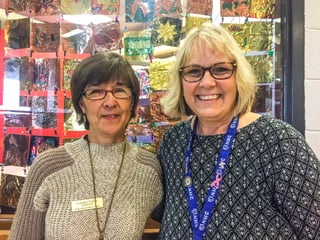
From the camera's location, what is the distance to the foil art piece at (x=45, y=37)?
5.23 ft

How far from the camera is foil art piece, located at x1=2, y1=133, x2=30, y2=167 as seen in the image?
5.15 ft

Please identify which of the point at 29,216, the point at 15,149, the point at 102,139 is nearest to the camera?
the point at 29,216

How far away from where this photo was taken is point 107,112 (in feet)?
4.05

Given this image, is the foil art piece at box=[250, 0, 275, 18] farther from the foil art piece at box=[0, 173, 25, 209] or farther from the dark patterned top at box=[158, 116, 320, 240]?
the foil art piece at box=[0, 173, 25, 209]

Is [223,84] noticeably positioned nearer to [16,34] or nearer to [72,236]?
[72,236]

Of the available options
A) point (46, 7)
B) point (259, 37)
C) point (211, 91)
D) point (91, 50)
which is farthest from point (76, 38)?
point (259, 37)

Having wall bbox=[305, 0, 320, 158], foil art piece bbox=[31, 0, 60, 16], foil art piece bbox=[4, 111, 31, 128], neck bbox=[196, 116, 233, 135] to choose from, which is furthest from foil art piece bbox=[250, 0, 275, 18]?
foil art piece bbox=[4, 111, 31, 128]

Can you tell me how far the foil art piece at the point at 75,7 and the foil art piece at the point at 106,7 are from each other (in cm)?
3

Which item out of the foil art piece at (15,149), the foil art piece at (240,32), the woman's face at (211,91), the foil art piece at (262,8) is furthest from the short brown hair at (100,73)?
the foil art piece at (262,8)

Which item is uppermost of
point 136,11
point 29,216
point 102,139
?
point 136,11

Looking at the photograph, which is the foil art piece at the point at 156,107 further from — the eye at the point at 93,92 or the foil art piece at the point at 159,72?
the eye at the point at 93,92

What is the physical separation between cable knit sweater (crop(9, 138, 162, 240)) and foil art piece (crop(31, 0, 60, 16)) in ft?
2.63

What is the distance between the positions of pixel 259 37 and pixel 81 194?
4.24ft

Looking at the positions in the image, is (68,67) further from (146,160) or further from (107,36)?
(146,160)
